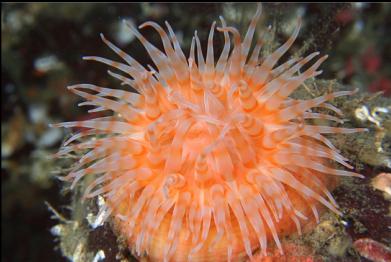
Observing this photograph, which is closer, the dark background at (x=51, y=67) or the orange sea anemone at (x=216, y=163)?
the orange sea anemone at (x=216, y=163)

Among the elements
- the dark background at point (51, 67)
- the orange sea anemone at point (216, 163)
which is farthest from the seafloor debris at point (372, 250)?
the dark background at point (51, 67)

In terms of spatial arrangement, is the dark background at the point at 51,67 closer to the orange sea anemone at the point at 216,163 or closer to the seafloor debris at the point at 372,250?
the orange sea anemone at the point at 216,163

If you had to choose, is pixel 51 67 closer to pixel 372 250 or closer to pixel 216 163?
pixel 216 163

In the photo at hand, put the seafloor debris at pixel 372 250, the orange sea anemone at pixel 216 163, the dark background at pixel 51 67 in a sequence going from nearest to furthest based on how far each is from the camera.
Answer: the orange sea anemone at pixel 216 163
the seafloor debris at pixel 372 250
the dark background at pixel 51 67

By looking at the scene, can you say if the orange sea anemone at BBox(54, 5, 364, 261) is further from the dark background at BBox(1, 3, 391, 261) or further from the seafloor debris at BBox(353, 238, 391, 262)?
the dark background at BBox(1, 3, 391, 261)

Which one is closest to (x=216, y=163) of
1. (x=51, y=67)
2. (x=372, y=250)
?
(x=372, y=250)

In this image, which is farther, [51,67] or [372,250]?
[51,67]
